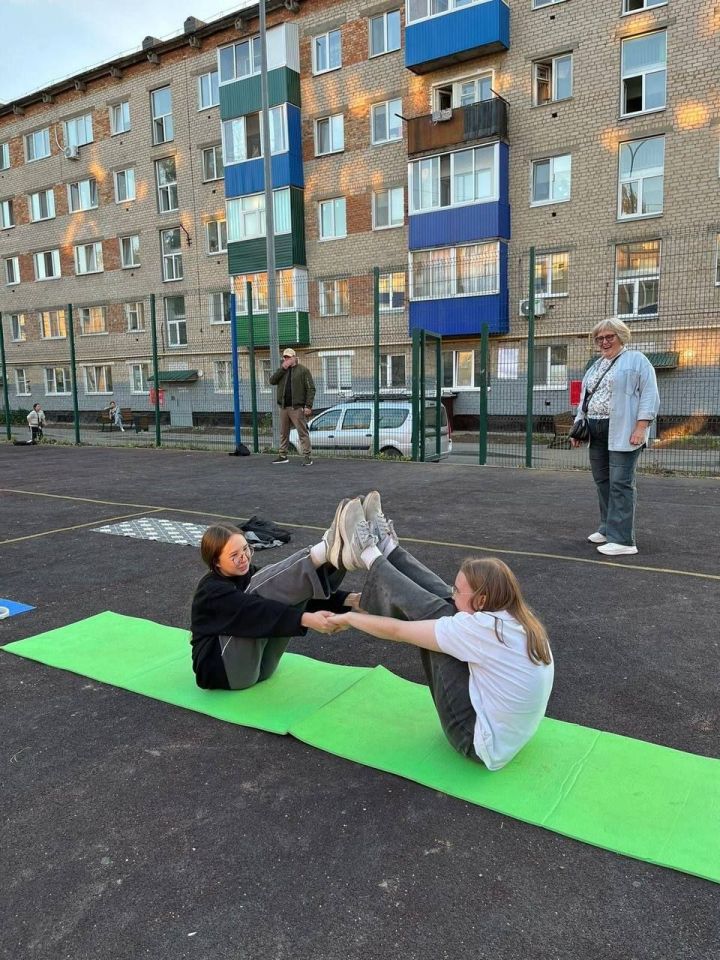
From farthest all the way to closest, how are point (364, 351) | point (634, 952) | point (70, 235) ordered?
point (70, 235)
point (364, 351)
point (634, 952)

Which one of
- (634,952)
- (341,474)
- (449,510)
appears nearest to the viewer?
(634,952)

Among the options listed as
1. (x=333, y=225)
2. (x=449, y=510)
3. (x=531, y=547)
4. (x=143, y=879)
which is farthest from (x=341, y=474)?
(x=333, y=225)

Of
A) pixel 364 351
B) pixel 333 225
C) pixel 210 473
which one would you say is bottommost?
pixel 210 473

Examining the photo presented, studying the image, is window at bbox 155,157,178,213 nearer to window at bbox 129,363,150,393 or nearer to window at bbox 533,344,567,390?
window at bbox 129,363,150,393

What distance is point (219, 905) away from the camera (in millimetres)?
1944

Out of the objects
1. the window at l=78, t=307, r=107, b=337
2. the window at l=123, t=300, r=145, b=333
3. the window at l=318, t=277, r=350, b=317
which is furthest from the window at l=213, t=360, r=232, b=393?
the window at l=78, t=307, r=107, b=337

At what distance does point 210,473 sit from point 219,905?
9.55m

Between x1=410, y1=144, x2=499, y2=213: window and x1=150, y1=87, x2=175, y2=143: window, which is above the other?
x1=150, y1=87, x2=175, y2=143: window

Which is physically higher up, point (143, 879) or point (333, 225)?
point (333, 225)

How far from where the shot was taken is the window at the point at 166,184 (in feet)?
93.0

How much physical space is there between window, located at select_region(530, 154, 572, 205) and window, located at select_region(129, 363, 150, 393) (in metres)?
16.9

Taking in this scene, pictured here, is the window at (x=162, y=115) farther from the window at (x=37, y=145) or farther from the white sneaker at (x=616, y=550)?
the white sneaker at (x=616, y=550)

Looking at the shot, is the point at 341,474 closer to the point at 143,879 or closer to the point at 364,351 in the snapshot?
the point at 143,879

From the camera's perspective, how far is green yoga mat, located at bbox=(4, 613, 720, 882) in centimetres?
223
